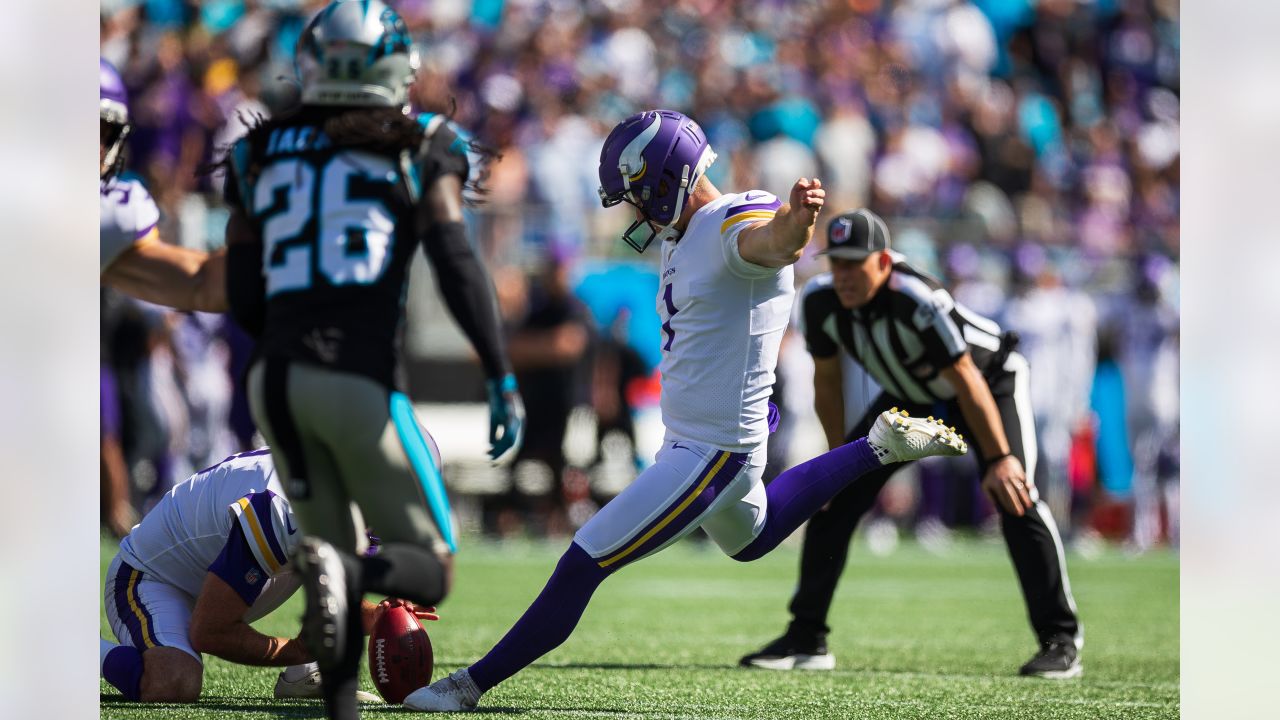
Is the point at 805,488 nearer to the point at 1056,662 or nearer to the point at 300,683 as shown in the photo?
the point at 1056,662

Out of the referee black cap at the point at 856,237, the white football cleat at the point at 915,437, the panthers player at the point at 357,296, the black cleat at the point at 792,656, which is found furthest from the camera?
the black cleat at the point at 792,656

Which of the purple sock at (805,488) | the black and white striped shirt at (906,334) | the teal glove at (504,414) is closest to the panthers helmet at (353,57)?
the teal glove at (504,414)

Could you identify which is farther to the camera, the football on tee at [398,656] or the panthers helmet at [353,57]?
the football on tee at [398,656]

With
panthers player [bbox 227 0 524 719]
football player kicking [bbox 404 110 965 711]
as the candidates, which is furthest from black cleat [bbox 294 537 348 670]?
football player kicking [bbox 404 110 965 711]

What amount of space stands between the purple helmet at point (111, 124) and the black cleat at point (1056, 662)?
349 cm

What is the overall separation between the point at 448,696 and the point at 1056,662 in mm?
2367

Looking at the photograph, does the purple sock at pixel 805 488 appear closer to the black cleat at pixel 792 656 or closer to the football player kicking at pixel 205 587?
the black cleat at pixel 792 656

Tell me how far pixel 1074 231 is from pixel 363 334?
1189 centimetres

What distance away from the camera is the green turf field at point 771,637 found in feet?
14.9

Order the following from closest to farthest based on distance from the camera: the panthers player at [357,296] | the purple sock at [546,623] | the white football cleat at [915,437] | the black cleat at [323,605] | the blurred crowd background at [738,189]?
the black cleat at [323,605] → the panthers player at [357,296] → the purple sock at [546,623] → the white football cleat at [915,437] → the blurred crowd background at [738,189]

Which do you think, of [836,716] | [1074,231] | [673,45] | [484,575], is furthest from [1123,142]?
[836,716]

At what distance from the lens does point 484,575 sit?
29.9 feet

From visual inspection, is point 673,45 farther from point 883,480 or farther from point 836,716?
point 836,716
